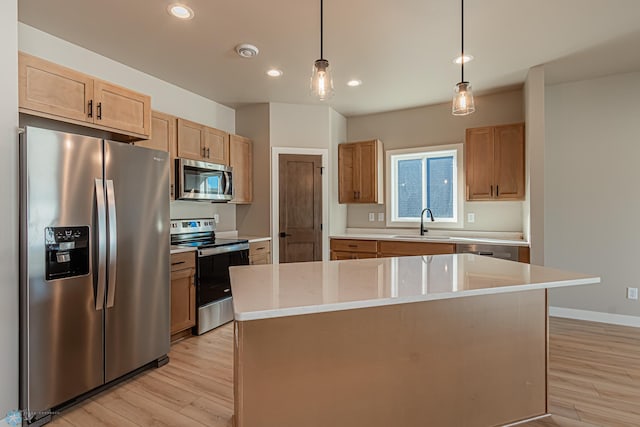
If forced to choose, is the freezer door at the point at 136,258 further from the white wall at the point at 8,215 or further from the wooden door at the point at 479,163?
the wooden door at the point at 479,163

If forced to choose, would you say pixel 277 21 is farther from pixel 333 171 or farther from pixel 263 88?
pixel 333 171

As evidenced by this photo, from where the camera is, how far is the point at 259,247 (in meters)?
4.16

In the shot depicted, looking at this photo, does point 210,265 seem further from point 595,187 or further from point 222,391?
point 595,187

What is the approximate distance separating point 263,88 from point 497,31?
94.8 inches

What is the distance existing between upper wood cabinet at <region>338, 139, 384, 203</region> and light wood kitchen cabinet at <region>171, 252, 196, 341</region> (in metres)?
2.35

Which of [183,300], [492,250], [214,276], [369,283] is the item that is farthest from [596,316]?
[183,300]

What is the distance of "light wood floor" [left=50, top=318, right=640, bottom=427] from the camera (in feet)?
6.51

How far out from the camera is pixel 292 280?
1.65 m

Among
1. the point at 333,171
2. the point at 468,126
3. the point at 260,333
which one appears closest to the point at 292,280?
the point at 260,333

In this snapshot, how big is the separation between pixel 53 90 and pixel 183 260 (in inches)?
63.4

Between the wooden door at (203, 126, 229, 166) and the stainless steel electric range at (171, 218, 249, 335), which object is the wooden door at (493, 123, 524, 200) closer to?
the stainless steel electric range at (171, 218, 249, 335)

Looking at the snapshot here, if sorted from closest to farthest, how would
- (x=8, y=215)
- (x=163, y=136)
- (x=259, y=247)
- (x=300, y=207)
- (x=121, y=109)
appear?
(x=8, y=215), (x=121, y=109), (x=163, y=136), (x=259, y=247), (x=300, y=207)

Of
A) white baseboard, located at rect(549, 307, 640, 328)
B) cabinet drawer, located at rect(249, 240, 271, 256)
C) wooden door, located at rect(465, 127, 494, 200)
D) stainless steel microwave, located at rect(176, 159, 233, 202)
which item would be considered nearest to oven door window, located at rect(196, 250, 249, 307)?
cabinet drawer, located at rect(249, 240, 271, 256)

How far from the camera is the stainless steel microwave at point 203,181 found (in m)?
3.42
